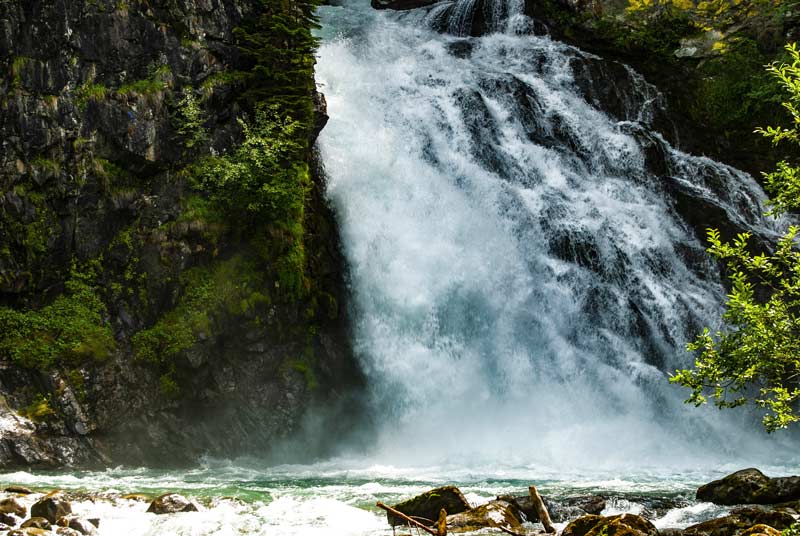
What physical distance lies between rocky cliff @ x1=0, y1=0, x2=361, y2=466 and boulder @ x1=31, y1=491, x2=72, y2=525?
495cm

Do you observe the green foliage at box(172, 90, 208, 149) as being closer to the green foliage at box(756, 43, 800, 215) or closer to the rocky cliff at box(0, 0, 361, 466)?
the rocky cliff at box(0, 0, 361, 466)

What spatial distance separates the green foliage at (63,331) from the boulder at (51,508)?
5780 mm

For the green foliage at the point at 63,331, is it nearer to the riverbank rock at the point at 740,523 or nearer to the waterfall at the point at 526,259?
the waterfall at the point at 526,259

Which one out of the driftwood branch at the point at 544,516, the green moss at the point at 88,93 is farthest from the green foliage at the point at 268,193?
the driftwood branch at the point at 544,516

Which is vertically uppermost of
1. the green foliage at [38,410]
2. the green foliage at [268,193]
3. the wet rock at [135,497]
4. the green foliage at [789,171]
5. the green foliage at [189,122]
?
the green foliage at [189,122]

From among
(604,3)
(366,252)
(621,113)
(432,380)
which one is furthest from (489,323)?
(604,3)

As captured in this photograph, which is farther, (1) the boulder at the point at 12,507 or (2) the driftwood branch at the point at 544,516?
(1) the boulder at the point at 12,507

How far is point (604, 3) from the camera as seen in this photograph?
28.5 meters

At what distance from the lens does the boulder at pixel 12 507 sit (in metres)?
10.1

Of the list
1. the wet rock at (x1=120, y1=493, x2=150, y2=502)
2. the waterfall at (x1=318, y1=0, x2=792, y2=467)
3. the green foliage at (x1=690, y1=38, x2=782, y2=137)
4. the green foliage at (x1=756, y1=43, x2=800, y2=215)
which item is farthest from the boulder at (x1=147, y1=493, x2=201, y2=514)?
the green foliage at (x1=690, y1=38, x2=782, y2=137)

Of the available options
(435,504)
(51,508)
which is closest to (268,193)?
(51,508)

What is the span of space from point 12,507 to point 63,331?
628 centimetres

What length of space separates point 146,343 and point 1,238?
154 inches

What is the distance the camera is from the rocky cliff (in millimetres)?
15734
